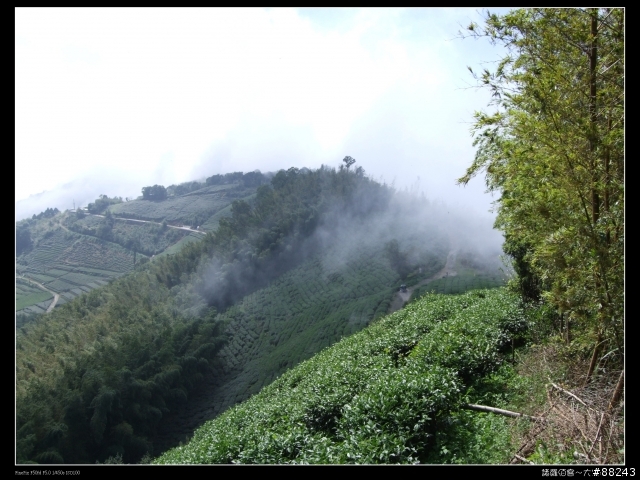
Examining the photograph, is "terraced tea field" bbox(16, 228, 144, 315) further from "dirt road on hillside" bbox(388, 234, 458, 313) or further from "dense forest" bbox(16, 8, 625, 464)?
"dirt road on hillside" bbox(388, 234, 458, 313)

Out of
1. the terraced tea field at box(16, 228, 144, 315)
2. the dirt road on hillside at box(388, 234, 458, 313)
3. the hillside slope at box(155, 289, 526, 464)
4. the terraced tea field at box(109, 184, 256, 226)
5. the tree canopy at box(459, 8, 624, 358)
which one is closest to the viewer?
the tree canopy at box(459, 8, 624, 358)

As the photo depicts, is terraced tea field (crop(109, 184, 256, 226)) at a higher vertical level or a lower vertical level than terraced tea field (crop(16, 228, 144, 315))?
higher

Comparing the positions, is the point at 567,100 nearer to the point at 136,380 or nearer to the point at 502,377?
the point at 502,377

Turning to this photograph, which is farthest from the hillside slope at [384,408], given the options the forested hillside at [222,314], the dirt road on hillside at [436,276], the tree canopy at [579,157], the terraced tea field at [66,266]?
the terraced tea field at [66,266]

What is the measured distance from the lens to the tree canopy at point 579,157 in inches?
157

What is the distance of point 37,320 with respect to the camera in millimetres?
35062

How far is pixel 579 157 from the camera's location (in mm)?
4133

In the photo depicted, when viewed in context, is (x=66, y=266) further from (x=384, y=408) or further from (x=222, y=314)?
(x=384, y=408)

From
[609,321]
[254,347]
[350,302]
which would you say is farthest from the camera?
[350,302]

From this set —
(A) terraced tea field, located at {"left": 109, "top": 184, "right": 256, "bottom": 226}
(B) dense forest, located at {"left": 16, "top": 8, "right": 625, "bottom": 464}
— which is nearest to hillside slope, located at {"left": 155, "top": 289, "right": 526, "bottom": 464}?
(B) dense forest, located at {"left": 16, "top": 8, "right": 625, "bottom": 464}

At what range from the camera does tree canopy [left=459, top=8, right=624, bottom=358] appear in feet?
13.1

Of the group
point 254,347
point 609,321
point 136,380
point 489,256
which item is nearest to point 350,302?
point 254,347
